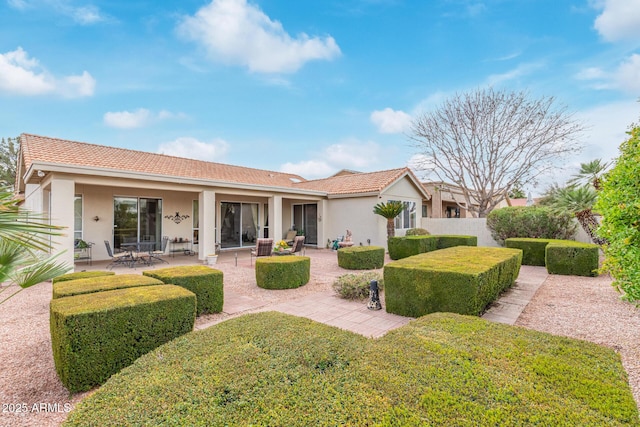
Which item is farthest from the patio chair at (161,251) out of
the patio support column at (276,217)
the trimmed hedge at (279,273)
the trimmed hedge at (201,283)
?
the trimmed hedge at (201,283)

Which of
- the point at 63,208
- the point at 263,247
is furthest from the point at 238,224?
the point at 63,208

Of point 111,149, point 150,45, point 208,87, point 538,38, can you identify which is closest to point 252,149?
point 208,87

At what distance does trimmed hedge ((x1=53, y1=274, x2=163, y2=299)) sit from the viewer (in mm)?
4188

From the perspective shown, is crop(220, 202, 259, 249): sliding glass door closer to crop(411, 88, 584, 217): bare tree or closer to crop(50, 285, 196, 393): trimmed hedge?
crop(50, 285, 196, 393): trimmed hedge

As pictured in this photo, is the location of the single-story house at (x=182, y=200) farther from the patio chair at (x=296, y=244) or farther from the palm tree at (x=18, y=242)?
the palm tree at (x=18, y=242)

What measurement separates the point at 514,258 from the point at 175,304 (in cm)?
759

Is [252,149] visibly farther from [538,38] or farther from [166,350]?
[166,350]

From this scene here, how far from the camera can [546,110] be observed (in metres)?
17.8

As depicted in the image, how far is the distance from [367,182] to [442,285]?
12.1m

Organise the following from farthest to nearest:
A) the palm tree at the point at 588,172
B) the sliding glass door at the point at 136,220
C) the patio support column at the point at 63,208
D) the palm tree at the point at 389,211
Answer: the palm tree at the point at 389,211 < the sliding glass door at the point at 136,220 < the palm tree at the point at 588,172 < the patio support column at the point at 63,208

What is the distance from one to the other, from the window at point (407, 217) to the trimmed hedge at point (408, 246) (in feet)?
10.4

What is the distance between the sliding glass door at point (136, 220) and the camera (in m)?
12.4

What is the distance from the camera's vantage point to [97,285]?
450 cm

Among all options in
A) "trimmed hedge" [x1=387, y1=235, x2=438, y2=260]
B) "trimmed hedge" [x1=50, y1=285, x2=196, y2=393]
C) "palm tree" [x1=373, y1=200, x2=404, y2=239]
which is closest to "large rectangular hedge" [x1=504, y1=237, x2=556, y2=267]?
"trimmed hedge" [x1=387, y1=235, x2=438, y2=260]
